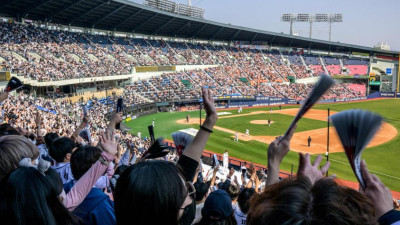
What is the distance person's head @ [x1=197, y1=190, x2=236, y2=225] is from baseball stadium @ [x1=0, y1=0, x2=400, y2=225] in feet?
0.46

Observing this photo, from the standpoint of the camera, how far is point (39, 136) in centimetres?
888

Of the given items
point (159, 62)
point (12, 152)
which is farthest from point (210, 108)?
point (159, 62)

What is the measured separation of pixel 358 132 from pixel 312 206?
2.50 ft

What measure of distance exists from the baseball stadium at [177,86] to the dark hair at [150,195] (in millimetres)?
33

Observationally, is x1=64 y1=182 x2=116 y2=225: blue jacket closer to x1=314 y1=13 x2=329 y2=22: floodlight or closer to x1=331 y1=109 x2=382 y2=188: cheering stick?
x1=331 y1=109 x2=382 y2=188: cheering stick

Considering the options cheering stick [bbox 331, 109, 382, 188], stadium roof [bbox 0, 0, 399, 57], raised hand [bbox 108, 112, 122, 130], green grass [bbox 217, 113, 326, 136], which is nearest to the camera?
cheering stick [bbox 331, 109, 382, 188]

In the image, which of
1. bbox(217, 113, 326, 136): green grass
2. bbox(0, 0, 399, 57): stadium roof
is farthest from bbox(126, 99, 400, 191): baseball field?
bbox(0, 0, 399, 57): stadium roof

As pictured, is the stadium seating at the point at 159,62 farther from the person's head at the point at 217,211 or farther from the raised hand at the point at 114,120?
the person's head at the point at 217,211

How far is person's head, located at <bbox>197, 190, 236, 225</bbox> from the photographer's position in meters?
3.15

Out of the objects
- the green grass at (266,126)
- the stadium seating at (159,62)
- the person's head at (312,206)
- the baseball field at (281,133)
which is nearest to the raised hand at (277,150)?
the person's head at (312,206)

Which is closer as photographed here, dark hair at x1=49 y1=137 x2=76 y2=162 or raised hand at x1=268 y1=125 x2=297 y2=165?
raised hand at x1=268 y1=125 x2=297 y2=165

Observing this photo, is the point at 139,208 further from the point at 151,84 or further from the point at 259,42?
the point at 259,42

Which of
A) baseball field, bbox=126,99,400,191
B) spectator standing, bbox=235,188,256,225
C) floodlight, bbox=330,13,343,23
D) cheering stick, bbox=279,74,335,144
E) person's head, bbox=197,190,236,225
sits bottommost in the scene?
baseball field, bbox=126,99,400,191

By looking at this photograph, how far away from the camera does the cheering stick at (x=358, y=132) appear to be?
2.04m
